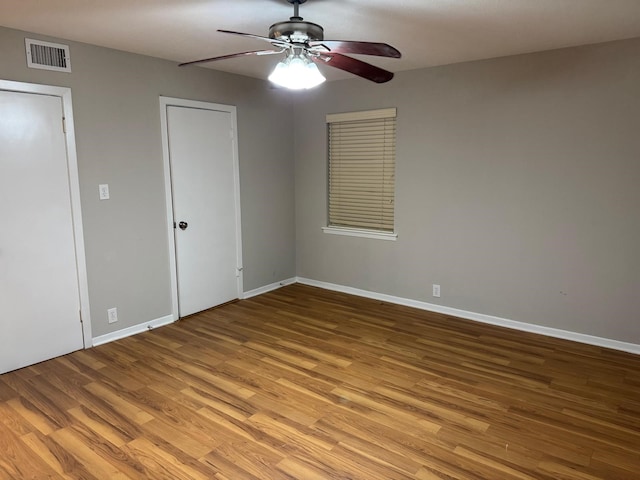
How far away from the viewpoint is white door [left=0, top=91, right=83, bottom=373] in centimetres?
307

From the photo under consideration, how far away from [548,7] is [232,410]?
3.04 meters

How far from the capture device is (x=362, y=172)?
4844 mm

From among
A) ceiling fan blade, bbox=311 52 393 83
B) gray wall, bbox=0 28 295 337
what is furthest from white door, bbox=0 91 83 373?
ceiling fan blade, bbox=311 52 393 83

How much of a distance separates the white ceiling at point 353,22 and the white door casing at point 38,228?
0.59 meters

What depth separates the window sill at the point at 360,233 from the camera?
4.70m

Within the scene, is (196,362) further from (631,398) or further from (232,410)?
(631,398)

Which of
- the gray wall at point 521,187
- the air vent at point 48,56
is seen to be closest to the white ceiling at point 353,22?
the air vent at point 48,56

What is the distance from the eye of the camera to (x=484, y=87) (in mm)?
3898

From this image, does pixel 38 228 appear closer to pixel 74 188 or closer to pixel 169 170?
pixel 74 188

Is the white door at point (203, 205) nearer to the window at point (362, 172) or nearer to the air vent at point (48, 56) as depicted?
the air vent at point (48, 56)

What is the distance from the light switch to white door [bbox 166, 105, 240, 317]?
0.61 meters

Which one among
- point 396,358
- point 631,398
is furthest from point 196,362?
point 631,398

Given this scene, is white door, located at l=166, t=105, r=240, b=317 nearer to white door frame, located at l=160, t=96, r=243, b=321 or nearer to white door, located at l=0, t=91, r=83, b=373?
white door frame, located at l=160, t=96, r=243, b=321

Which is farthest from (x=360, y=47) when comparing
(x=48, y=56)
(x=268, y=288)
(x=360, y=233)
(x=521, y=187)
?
(x=268, y=288)
